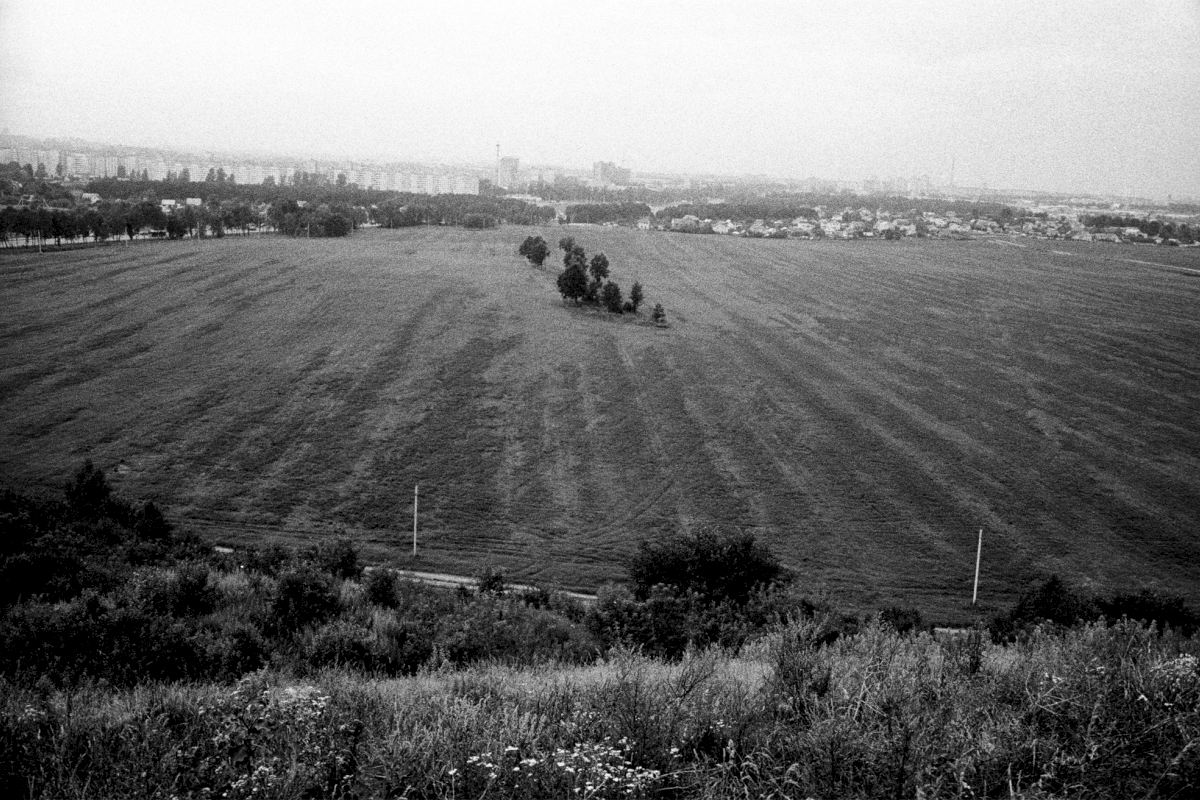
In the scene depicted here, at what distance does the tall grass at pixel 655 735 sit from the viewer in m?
3.80

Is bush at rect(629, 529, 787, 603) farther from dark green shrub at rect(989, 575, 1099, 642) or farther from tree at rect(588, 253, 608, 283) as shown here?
tree at rect(588, 253, 608, 283)

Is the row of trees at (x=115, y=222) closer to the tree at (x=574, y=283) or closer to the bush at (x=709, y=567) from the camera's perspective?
the tree at (x=574, y=283)

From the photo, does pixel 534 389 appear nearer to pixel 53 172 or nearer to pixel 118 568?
pixel 118 568

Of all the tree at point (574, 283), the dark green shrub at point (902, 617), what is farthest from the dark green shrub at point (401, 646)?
the tree at point (574, 283)

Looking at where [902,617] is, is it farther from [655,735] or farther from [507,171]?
[507,171]

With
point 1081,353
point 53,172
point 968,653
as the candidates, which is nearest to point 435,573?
point 968,653

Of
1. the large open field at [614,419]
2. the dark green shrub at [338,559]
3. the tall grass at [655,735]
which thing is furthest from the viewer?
the large open field at [614,419]

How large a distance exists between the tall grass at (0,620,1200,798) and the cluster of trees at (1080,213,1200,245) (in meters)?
70.3

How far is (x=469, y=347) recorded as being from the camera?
88.6ft

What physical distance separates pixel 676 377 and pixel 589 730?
20080 millimetres

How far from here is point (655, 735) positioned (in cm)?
430

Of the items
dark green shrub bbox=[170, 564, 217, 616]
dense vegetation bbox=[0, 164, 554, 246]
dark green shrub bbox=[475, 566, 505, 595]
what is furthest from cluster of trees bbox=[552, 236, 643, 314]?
dense vegetation bbox=[0, 164, 554, 246]

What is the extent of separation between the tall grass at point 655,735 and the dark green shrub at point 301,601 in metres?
3.21

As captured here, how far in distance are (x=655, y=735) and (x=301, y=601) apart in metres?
5.72
